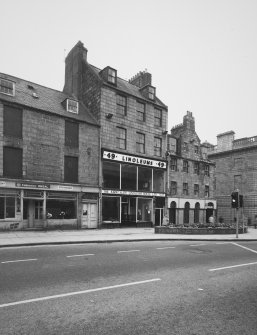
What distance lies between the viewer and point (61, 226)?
2164 cm

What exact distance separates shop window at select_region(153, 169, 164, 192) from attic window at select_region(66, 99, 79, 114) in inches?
457

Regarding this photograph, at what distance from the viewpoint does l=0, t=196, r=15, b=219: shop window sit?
1908 centimetres

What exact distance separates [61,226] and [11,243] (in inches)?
348

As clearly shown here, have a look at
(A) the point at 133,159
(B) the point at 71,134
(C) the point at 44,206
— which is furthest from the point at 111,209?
(B) the point at 71,134

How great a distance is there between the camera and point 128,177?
88.6 feet

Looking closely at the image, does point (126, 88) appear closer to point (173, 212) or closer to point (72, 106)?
point (72, 106)

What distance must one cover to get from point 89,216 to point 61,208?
2.92 metres

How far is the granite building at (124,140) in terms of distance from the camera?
25.4 metres

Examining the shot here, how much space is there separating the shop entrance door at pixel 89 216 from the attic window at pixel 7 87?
11.3 m

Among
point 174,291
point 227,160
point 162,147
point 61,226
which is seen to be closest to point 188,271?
point 174,291

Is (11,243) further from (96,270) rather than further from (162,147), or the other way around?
(162,147)

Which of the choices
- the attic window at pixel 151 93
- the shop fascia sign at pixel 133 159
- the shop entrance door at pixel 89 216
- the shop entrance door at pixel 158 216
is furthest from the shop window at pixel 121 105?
the shop entrance door at pixel 158 216

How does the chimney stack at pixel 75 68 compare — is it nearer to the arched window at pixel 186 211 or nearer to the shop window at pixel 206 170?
the arched window at pixel 186 211

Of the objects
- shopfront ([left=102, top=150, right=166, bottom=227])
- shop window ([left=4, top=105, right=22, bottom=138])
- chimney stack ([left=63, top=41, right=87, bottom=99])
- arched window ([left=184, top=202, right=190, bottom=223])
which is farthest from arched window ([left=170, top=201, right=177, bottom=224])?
shop window ([left=4, top=105, right=22, bottom=138])
